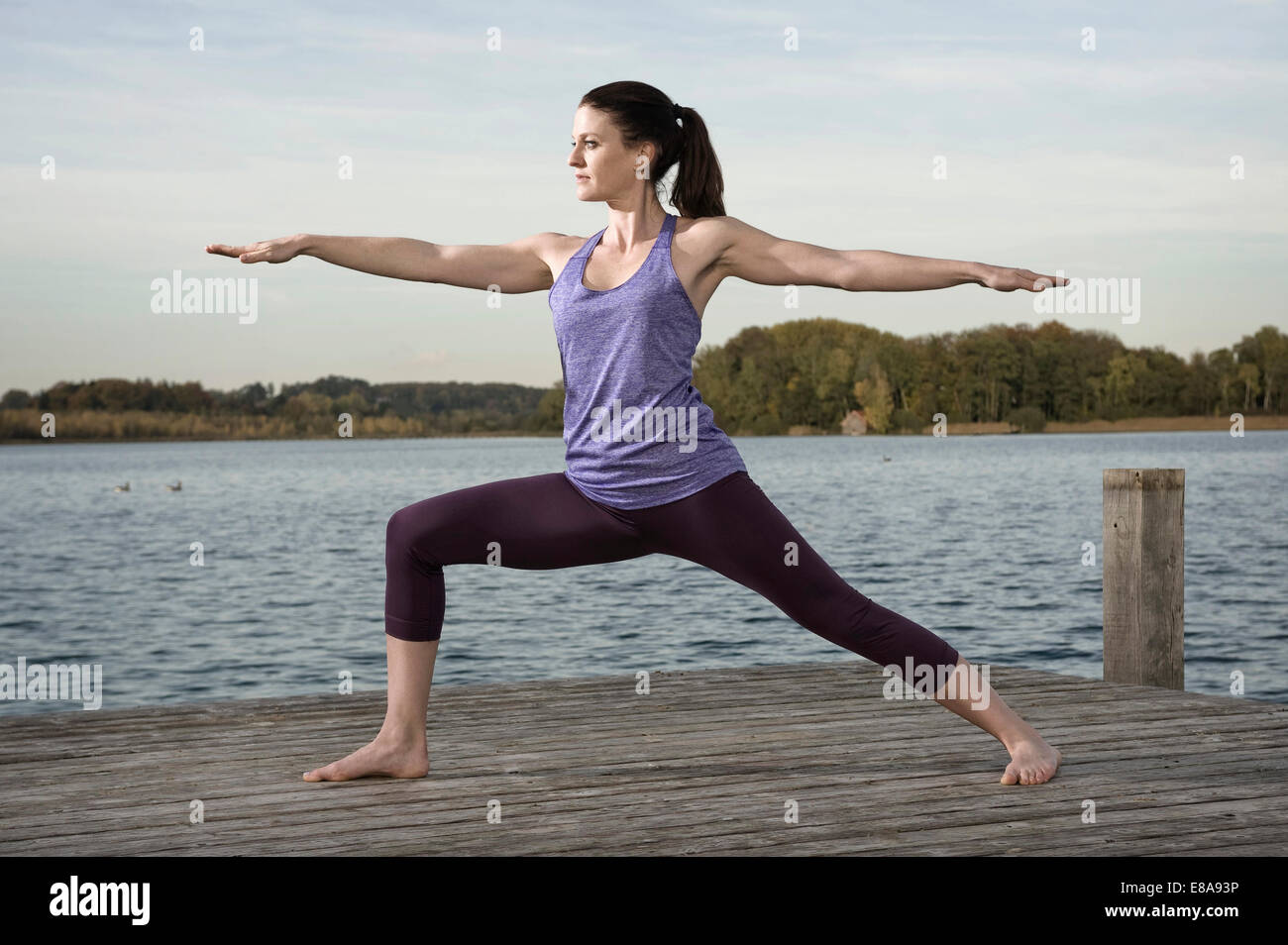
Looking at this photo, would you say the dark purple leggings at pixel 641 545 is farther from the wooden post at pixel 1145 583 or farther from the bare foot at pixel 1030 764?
the wooden post at pixel 1145 583

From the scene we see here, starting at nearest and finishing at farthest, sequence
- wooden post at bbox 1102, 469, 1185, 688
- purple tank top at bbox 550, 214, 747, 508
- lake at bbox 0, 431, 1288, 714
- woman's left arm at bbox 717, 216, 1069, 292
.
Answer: woman's left arm at bbox 717, 216, 1069, 292, purple tank top at bbox 550, 214, 747, 508, wooden post at bbox 1102, 469, 1185, 688, lake at bbox 0, 431, 1288, 714

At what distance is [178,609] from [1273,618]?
17347 mm

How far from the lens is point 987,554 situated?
2934cm

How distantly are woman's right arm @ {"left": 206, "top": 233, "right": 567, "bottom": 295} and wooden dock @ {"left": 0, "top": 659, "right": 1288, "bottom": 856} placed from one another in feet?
4.89

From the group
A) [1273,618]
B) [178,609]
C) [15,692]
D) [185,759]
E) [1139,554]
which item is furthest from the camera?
[178,609]

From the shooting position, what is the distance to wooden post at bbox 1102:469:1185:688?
5.72 m

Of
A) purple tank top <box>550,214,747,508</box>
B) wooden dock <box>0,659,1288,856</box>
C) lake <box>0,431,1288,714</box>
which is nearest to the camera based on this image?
wooden dock <box>0,659,1288,856</box>

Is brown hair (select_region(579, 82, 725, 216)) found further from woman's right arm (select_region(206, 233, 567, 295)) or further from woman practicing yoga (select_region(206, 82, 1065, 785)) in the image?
woman's right arm (select_region(206, 233, 567, 295))

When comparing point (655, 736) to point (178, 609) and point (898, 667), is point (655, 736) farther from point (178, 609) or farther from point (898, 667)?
point (178, 609)

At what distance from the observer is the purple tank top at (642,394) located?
12.0 ft

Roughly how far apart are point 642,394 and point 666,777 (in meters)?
1.19

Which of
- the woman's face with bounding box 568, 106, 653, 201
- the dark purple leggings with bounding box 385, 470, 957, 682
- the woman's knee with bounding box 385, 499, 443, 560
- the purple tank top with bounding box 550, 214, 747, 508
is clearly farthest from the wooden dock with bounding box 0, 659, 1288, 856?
the woman's face with bounding box 568, 106, 653, 201

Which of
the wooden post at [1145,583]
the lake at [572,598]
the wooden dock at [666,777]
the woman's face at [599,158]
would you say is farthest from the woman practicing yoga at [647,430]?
the lake at [572,598]
